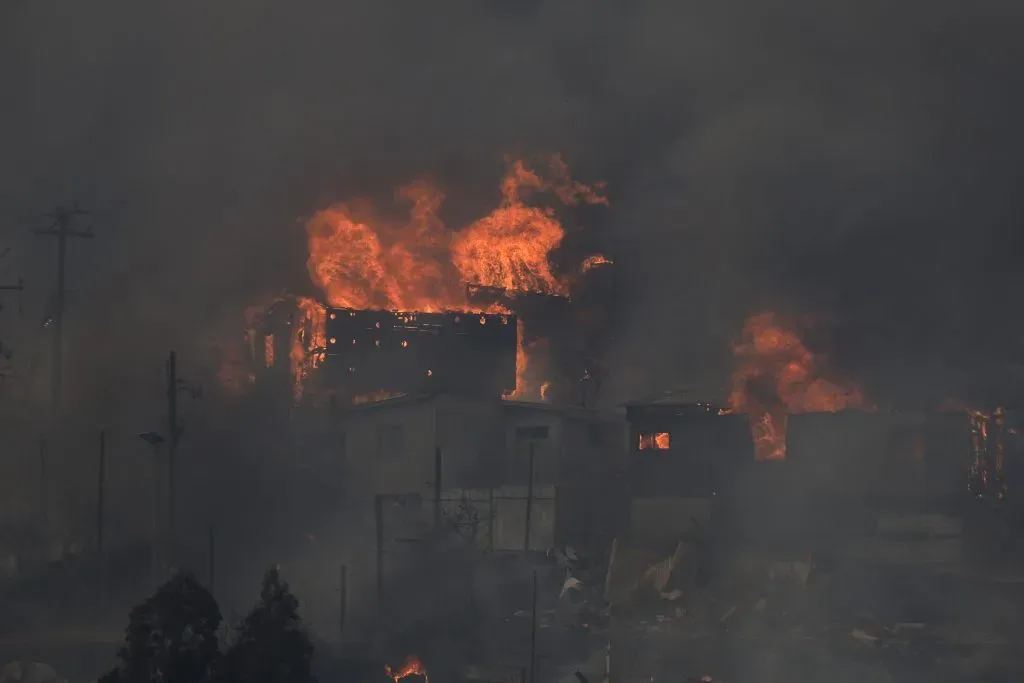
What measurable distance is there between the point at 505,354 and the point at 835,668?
2277 cm

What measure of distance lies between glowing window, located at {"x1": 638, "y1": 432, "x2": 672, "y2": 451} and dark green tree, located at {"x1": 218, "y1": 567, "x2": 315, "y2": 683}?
25879 millimetres

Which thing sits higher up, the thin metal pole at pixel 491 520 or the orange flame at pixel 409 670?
the thin metal pole at pixel 491 520

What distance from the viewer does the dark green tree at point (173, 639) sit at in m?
22.6

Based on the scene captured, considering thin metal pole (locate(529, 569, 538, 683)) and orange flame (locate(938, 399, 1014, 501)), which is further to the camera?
orange flame (locate(938, 399, 1014, 501))

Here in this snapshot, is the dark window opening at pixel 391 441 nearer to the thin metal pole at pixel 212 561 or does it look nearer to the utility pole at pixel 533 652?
the thin metal pole at pixel 212 561

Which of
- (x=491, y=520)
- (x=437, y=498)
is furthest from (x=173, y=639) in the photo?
(x=491, y=520)

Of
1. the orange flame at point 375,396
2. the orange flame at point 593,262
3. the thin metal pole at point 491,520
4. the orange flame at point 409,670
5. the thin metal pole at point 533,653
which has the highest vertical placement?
the orange flame at point 593,262

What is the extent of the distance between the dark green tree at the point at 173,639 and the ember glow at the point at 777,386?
3575 centimetres

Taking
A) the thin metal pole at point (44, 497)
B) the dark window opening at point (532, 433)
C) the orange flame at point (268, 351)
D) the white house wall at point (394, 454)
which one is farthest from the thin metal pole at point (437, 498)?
the orange flame at point (268, 351)

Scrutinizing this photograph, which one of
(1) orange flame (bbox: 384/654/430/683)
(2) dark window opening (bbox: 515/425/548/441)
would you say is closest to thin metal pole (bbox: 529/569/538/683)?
(1) orange flame (bbox: 384/654/430/683)

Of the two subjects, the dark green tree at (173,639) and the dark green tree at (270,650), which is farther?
the dark green tree at (270,650)

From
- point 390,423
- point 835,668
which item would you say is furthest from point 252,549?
point 835,668

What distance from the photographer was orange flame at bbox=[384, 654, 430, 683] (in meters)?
34.4

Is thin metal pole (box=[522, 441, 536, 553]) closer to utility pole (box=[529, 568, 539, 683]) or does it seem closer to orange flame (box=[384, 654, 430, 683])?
utility pole (box=[529, 568, 539, 683])
